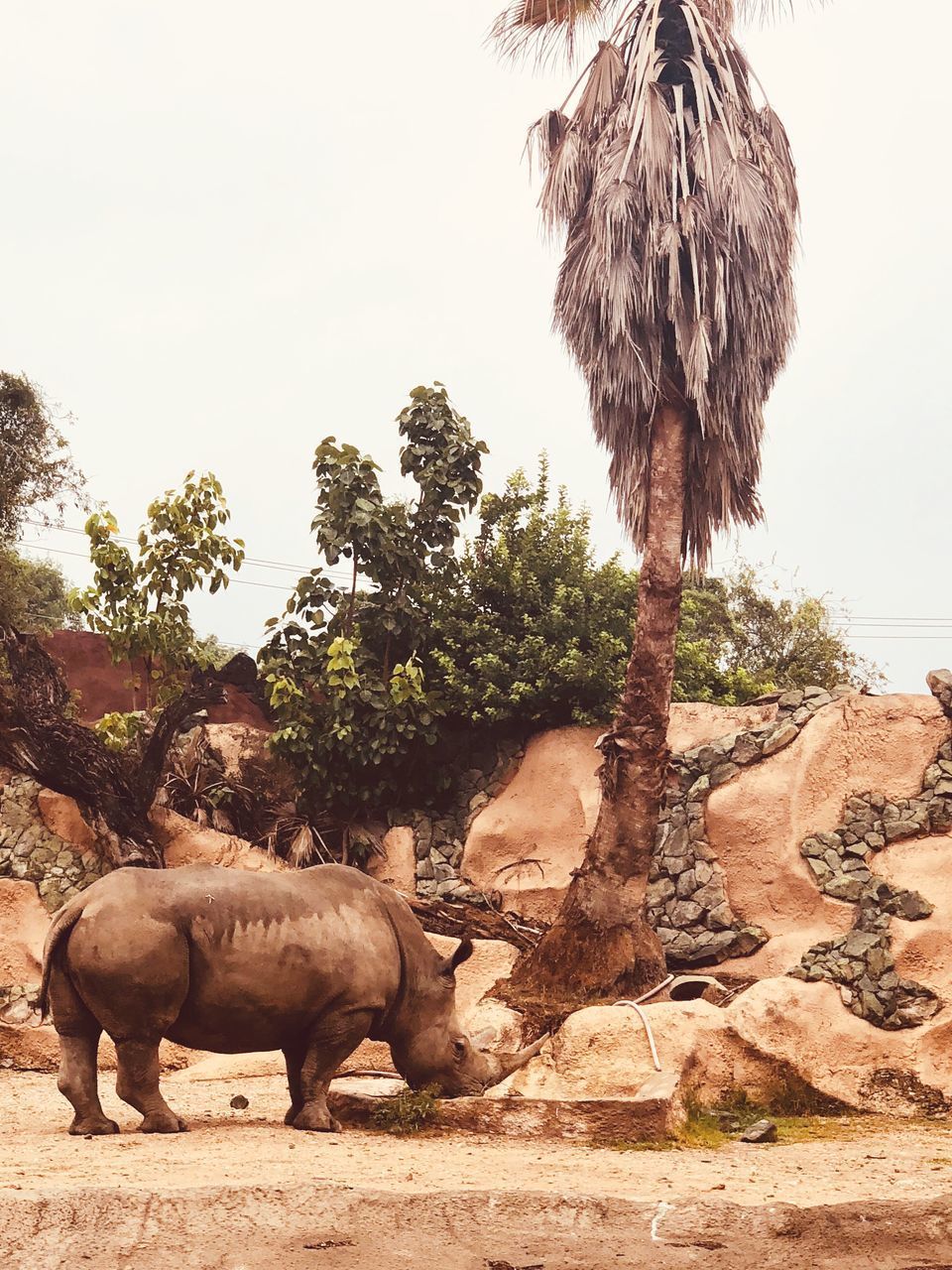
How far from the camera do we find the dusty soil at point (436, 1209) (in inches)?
219

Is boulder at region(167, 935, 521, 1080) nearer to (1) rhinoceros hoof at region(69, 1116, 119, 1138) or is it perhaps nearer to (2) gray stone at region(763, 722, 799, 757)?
(1) rhinoceros hoof at region(69, 1116, 119, 1138)

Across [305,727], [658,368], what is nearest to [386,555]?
[305,727]

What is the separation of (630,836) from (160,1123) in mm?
5623

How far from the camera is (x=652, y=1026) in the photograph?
967cm

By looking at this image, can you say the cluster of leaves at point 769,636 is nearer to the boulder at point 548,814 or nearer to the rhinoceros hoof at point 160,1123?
the boulder at point 548,814

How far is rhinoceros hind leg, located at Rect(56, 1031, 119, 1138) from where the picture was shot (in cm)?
781

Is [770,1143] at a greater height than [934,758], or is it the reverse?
[934,758]

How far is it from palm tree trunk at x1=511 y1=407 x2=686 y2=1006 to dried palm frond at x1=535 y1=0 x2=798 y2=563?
1.00m

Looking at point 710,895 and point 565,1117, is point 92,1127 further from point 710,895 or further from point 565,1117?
point 710,895

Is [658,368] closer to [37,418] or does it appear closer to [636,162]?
[636,162]

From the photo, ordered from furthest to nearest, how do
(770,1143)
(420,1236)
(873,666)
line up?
(873,666) → (770,1143) → (420,1236)

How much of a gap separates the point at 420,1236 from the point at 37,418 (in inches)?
739

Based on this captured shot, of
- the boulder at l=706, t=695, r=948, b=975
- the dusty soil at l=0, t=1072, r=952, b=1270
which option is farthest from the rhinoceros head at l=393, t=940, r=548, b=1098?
the boulder at l=706, t=695, r=948, b=975

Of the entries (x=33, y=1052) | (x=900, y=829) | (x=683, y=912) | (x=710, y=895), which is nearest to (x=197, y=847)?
(x=33, y=1052)
